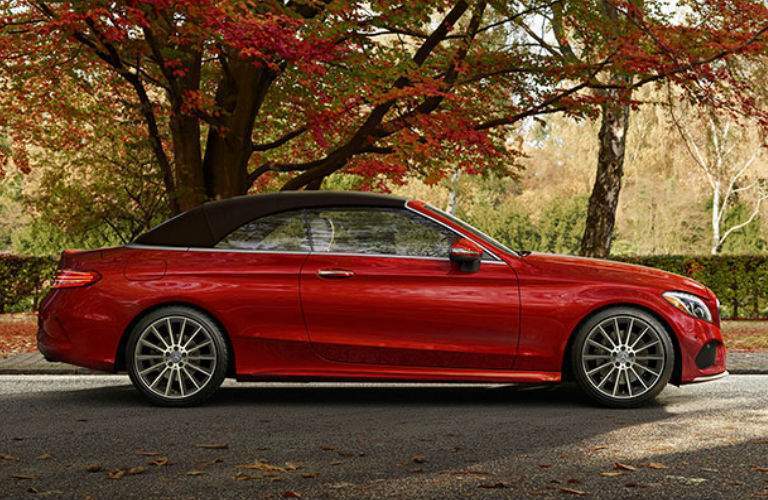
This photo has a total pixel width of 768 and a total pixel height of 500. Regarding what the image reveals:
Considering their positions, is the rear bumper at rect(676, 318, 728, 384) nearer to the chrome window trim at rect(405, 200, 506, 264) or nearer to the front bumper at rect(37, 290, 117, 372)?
the chrome window trim at rect(405, 200, 506, 264)

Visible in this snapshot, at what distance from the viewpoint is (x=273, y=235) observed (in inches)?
332

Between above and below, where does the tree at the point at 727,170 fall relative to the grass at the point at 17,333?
above

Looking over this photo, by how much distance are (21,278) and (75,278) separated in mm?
14271

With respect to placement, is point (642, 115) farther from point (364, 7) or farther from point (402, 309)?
point (402, 309)

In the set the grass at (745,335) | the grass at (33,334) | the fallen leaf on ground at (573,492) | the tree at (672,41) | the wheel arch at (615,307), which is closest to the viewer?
the fallen leaf on ground at (573,492)

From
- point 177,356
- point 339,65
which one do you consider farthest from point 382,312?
point 339,65

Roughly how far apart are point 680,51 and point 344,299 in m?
7.18

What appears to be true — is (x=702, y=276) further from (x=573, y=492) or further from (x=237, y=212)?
(x=573, y=492)

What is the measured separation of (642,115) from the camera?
125 feet

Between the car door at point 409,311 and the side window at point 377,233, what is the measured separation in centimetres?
8

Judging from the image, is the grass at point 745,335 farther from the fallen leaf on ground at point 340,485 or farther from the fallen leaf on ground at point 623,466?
the fallen leaf on ground at point 340,485

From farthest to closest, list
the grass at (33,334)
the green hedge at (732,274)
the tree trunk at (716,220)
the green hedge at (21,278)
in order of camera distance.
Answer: the tree trunk at (716,220), the green hedge at (21,278), the green hedge at (732,274), the grass at (33,334)

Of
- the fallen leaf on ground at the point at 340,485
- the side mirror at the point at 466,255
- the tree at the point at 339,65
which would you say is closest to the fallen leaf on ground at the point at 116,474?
the fallen leaf on ground at the point at 340,485

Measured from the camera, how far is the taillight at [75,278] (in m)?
8.38
